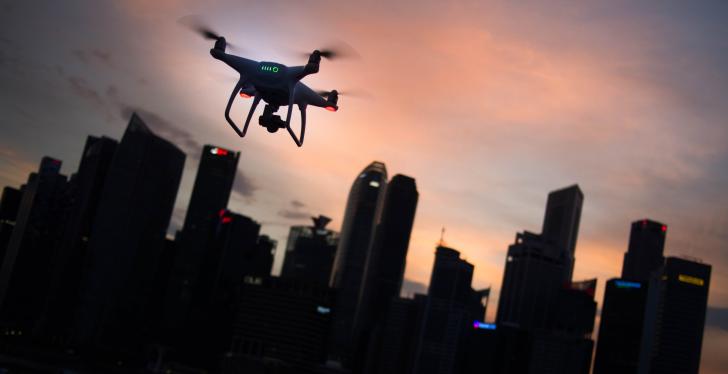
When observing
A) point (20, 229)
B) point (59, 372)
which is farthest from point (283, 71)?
point (20, 229)

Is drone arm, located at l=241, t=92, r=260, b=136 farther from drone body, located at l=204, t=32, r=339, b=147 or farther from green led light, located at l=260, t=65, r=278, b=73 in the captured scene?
green led light, located at l=260, t=65, r=278, b=73

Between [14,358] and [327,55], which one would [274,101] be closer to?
[327,55]

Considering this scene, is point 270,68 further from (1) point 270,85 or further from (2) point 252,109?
(2) point 252,109

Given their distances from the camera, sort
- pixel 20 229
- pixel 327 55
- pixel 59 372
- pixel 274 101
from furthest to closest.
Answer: pixel 20 229 → pixel 59 372 → pixel 274 101 → pixel 327 55

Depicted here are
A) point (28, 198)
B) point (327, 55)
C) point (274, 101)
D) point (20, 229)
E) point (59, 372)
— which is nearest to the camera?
point (327, 55)

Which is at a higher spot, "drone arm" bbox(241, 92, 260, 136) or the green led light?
the green led light

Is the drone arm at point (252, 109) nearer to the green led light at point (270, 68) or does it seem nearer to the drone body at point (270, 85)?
the drone body at point (270, 85)

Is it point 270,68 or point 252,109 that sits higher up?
point 270,68
